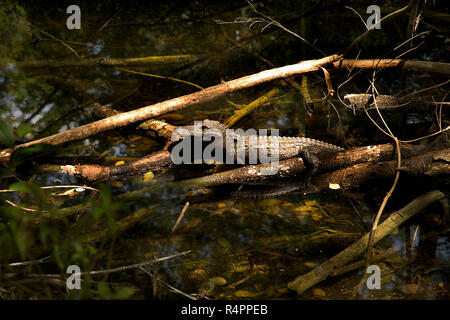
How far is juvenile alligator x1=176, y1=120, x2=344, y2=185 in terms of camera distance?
14.0ft

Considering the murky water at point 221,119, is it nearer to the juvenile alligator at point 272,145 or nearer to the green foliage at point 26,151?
the juvenile alligator at point 272,145

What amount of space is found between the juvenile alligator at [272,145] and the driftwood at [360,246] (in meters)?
1.07

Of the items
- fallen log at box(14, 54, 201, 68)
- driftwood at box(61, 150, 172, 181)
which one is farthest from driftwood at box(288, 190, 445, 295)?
fallen log at box(14, 54, 201, 68)

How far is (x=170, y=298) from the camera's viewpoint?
8.65 feet

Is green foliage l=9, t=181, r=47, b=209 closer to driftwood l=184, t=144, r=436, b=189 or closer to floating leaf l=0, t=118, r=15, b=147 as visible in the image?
floating leaf l=0, t=118, r=15, b=147

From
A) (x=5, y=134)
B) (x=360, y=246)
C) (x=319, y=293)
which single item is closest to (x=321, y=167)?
(x=360, y=246)

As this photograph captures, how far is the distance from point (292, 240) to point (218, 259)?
2.19 ft

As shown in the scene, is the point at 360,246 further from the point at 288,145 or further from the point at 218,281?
the point at 288,145

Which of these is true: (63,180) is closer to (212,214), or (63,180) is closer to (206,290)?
(212,214)

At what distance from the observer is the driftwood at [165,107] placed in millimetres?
A: 4250

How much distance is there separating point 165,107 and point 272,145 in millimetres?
1317
